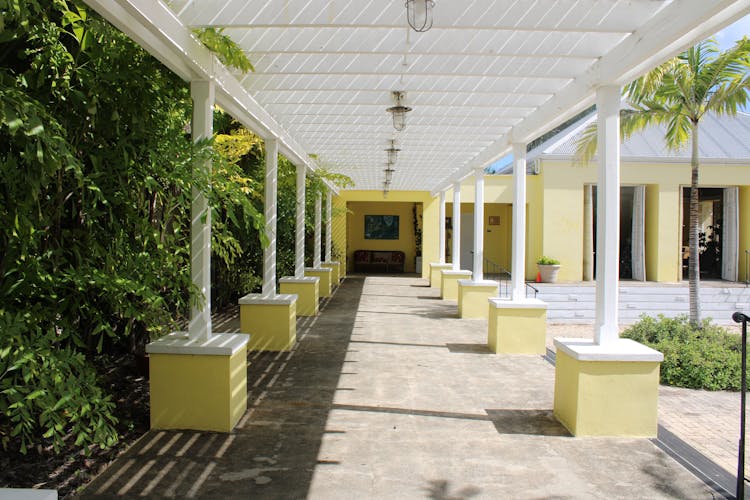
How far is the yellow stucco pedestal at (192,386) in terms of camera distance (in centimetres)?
429

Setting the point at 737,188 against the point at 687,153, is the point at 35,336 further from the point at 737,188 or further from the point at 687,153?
the point at 737,188

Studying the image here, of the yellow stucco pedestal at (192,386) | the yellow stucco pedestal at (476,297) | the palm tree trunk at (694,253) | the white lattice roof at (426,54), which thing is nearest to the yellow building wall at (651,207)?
the palm tree trunk at (694,253)

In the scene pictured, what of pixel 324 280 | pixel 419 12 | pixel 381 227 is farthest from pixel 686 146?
pixel 419 12

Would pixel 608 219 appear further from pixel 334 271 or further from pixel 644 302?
pixel 334 271

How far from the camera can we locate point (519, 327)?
7.21 metres

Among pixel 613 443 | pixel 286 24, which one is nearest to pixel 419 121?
pixel 286 24

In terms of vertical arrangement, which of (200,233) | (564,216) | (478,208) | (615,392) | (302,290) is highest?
(564,216)

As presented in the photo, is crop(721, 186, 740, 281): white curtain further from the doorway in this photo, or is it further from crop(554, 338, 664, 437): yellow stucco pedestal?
crop(554, 338, 664, 437): yellow stucco pedestal

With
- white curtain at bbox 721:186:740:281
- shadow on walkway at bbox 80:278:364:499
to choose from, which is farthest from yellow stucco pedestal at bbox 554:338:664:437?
white curtain at bbox 721:186:740:281

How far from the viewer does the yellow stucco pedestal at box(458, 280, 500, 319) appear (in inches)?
402

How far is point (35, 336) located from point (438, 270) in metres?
13.9

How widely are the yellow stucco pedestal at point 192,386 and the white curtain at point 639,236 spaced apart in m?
16.6

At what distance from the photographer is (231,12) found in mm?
3910

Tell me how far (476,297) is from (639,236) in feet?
33.8
